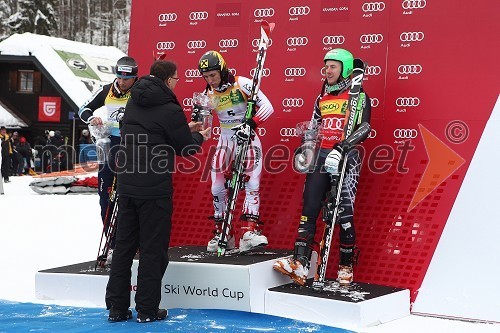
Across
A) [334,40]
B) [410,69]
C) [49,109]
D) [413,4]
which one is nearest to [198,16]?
[334,40]

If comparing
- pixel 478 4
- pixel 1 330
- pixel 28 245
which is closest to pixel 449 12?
pixel 478 4

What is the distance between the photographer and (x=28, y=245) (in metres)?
9.65

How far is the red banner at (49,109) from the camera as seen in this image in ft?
106

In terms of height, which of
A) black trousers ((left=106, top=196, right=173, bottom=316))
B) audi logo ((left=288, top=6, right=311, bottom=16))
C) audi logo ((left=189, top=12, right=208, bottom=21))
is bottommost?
black trousers ((left=106, top=196, right=173, bottom=316))

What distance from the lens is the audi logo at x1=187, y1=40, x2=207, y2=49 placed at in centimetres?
792

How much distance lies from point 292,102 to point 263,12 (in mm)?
1028

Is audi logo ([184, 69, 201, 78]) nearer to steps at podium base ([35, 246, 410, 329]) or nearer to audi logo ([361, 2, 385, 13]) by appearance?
audi logo ([361, 2, 385, 13])

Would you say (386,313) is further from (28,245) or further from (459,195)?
(28,245)

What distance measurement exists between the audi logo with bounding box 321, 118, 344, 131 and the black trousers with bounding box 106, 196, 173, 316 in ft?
5.34

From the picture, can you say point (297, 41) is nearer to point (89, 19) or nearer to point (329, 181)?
point (329, 181)

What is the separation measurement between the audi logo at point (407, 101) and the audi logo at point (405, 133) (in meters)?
0.23

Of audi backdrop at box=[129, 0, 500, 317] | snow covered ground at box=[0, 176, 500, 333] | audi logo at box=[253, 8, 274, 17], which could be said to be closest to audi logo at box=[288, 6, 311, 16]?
audi backdrop at box=[129, 0, 500, 317]

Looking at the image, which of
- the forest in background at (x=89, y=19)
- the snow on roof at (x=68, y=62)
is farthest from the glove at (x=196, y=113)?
the forest in background at (x=89, y=19)

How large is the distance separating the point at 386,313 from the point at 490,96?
2.04 m
